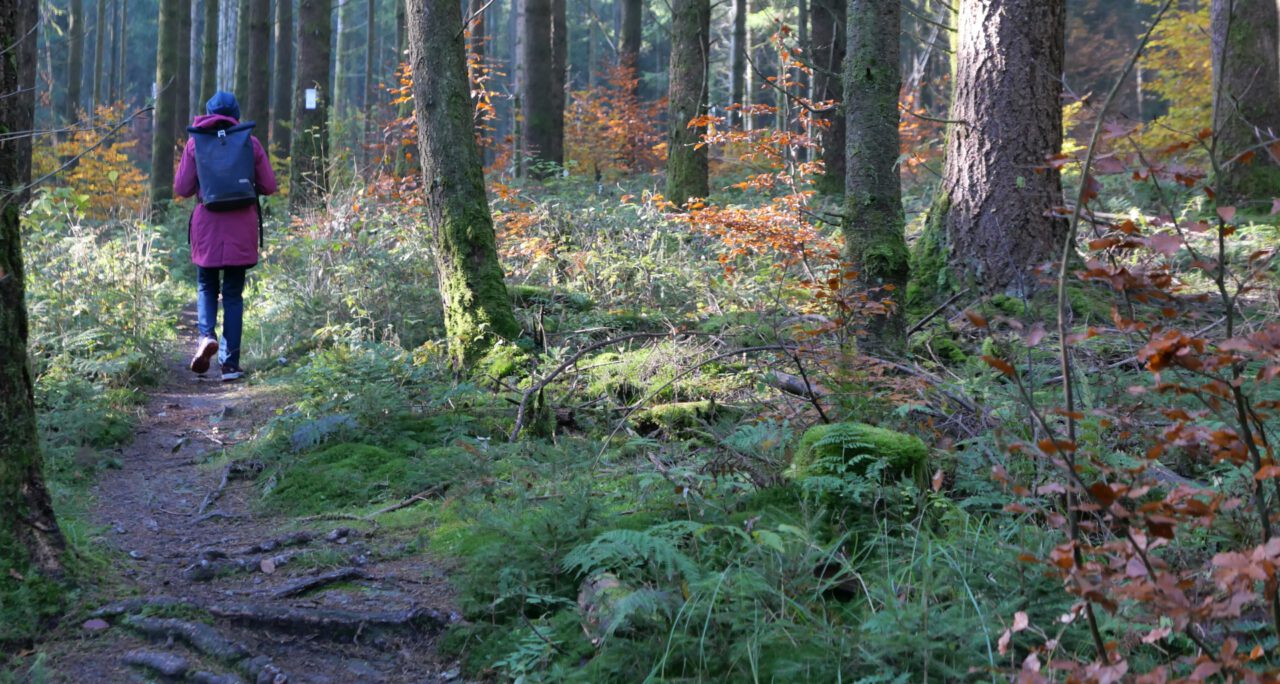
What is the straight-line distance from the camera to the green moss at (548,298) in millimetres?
8055

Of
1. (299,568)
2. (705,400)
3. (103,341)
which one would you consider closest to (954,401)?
(705,400)

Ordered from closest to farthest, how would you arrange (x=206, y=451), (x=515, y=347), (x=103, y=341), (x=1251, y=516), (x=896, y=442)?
(x=1251, y=516) → (x=896, y=442) → (x=206, y=451) → (x=515, y=347) → (x=103, y=341)

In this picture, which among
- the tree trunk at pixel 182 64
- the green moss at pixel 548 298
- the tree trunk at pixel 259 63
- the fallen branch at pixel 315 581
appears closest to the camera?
the fallen branch at pixel 315 581

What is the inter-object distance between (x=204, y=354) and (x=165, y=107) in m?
14.3

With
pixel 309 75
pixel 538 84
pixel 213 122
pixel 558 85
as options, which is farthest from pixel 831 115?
pixel 213 122

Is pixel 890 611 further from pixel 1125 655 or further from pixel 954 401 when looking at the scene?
pixel 954 401

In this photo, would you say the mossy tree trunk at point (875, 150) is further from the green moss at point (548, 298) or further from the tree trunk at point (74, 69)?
the tree trunk at point (74, 69)

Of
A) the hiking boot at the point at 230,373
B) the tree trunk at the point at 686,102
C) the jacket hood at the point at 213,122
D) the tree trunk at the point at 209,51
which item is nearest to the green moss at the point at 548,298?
the hiking boot at the point at 230,373

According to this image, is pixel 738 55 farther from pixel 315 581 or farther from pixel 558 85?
pixel 315 581

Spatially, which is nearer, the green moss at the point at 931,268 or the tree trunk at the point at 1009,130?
the tree trunk at the point at 1009,130

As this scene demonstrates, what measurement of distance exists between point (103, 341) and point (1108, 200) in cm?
1161

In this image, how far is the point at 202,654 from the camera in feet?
10.6

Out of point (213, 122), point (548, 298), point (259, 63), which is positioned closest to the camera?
point (213, 122)

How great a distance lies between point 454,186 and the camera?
22.9 ft
